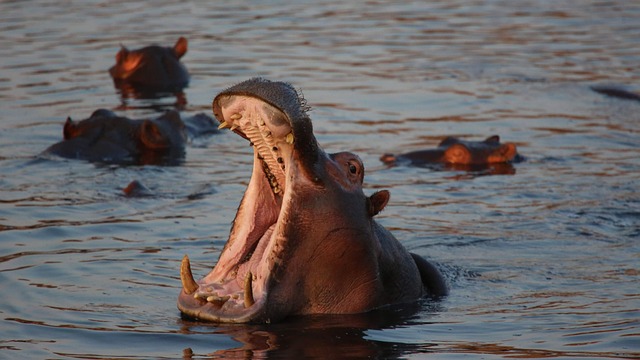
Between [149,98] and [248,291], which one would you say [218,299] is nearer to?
[248,291]

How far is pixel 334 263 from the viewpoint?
6031mm

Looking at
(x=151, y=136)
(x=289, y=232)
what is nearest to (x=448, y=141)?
(x=151, y=136)

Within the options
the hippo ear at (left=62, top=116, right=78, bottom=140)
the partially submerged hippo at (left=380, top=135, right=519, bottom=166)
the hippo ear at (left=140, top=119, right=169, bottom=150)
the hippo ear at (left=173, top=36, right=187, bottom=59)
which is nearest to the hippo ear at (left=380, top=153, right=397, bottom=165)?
the partially submerged hippo at (left=380, top=135, right=519, bottom=166)

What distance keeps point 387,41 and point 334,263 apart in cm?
1190

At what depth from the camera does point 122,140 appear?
11461 mm

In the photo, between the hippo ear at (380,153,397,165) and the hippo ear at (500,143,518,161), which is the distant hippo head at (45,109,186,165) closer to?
the hippo ear at (380,153,397,165)

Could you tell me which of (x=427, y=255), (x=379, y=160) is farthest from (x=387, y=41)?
(x=427, y=255)

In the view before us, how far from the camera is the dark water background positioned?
611 centimetres

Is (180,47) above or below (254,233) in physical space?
below

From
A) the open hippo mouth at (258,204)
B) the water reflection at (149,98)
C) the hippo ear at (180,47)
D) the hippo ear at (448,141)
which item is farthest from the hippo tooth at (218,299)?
the hippo ear at (180,47)

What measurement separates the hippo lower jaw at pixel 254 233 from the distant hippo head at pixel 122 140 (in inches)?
199

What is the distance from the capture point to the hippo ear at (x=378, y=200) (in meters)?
6.02

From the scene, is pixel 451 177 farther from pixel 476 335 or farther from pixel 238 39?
pixel 238 39

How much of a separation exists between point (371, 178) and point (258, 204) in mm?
4386
